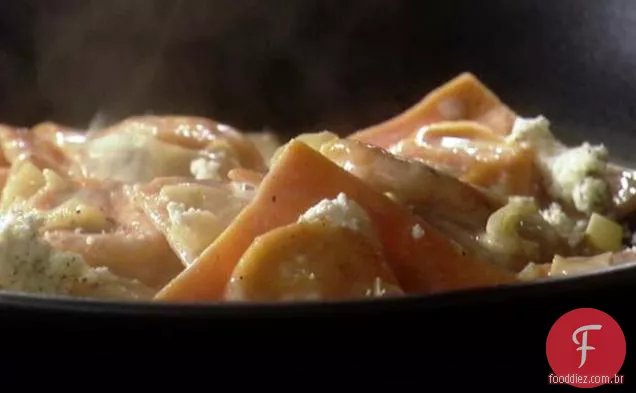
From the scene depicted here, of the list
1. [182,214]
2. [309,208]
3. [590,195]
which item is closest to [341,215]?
[309,208]

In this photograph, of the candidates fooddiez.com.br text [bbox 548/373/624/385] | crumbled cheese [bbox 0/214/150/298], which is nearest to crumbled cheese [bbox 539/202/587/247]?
fooddiez.com.br text [bbox 548/373/624/385]

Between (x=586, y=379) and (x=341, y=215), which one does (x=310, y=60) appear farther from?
(x=586, y=379)

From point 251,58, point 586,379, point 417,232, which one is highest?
point 251,58

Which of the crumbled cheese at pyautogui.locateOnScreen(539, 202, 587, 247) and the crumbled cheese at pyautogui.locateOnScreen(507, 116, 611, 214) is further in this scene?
the crumbled cheese at pyautogui.locateOnScreen(507, 116, 611, 214)

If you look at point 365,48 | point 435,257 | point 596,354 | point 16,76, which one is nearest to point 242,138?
point 365,48

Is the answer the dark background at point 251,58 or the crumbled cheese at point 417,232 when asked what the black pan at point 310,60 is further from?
the crumbled cheese at point 417,232

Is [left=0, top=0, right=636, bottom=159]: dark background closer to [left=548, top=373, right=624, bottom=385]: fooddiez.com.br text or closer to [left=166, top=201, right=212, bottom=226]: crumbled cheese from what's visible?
[left=166, top=201, right=212, bottom=226]: crumbled cheese
